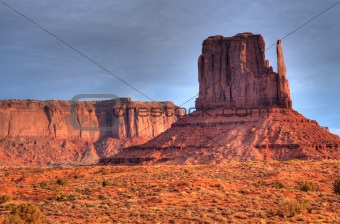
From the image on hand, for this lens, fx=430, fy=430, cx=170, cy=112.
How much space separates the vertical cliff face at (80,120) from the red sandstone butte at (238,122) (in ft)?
211

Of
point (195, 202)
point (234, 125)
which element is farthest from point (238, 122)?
point (195, 202)

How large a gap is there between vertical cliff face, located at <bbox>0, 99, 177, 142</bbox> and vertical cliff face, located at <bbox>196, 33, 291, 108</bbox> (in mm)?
61690

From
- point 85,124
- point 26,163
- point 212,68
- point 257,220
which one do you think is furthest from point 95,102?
point 257,220

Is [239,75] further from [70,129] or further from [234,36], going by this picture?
[70,129]

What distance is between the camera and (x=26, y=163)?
13550 cm

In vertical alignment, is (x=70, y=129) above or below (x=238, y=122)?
above

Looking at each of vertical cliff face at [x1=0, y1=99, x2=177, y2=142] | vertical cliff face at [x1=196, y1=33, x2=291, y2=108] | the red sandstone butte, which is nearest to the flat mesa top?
vertical cliff face at [x1=196, y1=33, x2=291, y2=108]

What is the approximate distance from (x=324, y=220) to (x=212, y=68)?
83514mm

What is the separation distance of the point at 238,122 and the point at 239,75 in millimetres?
13683

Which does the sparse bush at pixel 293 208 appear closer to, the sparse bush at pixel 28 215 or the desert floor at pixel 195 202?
the desert floor at pixel 195 202

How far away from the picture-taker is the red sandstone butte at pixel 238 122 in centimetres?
7425

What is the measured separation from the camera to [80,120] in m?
177

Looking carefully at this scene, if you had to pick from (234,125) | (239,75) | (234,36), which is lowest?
(234,125)

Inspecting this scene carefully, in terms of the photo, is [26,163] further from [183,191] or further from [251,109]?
[183,191]
